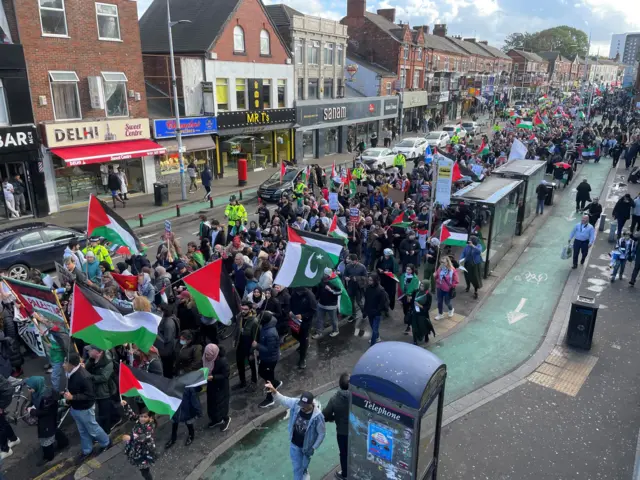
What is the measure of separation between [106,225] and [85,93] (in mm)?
14238

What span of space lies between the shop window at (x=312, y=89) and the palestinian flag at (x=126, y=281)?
3096cm

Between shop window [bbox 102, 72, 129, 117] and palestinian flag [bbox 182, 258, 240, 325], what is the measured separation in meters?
17.6

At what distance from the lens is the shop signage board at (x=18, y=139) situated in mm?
18422

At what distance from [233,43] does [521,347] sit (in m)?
24.9

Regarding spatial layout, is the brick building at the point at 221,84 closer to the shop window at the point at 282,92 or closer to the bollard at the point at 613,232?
the shop window at the point at 282,92

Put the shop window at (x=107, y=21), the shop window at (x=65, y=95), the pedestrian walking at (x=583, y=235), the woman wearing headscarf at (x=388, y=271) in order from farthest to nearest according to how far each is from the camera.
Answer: the shop window at (x=107, y=21) → the shop window at (x=65, y=95) → the pedestrian walking at (x=583, y=235) → the woman wearing headscarf at (x=388, y=271)

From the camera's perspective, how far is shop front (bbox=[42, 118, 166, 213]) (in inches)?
798

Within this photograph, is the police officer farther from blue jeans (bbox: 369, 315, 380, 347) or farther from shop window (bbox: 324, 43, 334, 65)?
shop window (bbox: 324, 43, 334, 65)

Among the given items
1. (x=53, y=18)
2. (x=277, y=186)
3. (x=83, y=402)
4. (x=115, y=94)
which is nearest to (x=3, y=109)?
(x=53, y=18)

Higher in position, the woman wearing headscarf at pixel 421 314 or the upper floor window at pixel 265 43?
the upper floor window at pixel 265 43

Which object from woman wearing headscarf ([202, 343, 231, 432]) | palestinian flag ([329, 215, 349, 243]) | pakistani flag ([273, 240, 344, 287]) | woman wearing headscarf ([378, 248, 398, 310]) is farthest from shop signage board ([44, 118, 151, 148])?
woman wearing headscarf ([202, 343, 231, 432])

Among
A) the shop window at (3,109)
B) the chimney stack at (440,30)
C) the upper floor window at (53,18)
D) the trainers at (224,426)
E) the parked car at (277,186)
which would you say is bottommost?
the trainers at (224,426)

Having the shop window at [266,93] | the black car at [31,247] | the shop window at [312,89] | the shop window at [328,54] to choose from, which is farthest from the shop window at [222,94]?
the black car at [31,247]

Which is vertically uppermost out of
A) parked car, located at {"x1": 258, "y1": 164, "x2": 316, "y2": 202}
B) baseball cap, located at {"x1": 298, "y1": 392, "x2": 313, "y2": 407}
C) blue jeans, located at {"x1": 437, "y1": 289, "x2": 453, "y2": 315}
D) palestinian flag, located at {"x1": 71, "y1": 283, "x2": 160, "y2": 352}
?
palestinian flag, located at {"x1": 71, "y1": 283, "x2": 160, "y2": 352}
